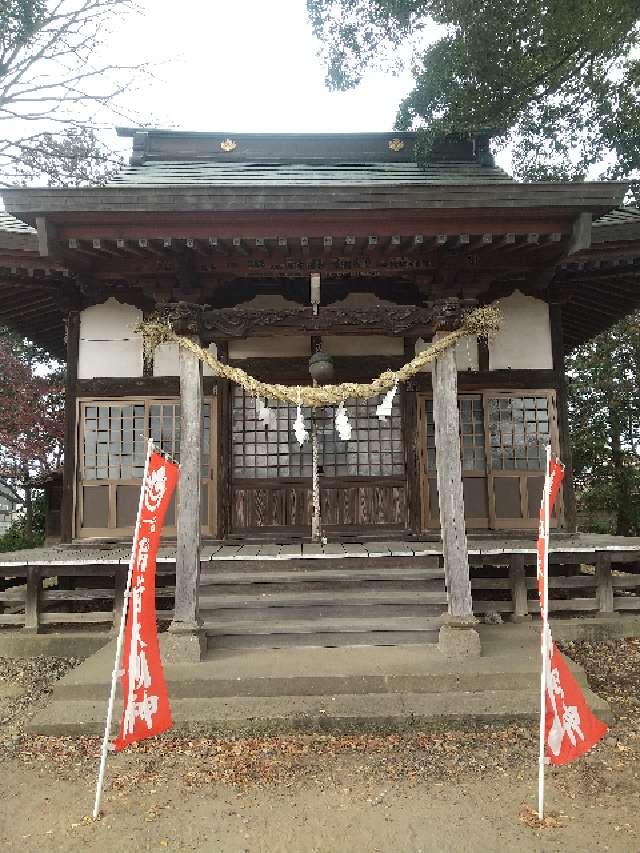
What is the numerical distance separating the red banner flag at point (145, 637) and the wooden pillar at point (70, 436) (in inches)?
184

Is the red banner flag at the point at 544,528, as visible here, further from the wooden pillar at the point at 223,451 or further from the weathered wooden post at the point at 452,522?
the wooden pillar at the point at 223,451

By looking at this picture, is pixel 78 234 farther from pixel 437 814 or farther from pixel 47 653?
pixel 437 814

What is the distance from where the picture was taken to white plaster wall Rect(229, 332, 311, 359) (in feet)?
29.3

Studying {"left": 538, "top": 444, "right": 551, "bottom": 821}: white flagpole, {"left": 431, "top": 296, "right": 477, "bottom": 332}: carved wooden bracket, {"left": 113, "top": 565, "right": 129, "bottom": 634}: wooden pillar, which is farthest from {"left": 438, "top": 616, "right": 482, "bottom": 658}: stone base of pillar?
{"left": 113, "top": 565, "right": 129, "bottom": 634}: wooden pillar

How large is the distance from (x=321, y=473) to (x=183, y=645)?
381 cm

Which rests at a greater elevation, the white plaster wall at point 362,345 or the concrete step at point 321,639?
the white plaster wall at point 362,345

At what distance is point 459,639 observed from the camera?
591 centimetres

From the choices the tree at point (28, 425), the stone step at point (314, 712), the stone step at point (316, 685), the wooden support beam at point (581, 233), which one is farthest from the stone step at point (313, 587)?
the tree at point (28, 425)

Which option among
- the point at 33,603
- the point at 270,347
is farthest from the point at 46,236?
the point at 33,603

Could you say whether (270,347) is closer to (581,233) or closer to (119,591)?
(119,591)

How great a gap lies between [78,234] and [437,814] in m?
6.18

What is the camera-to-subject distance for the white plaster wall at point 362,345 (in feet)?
29.5

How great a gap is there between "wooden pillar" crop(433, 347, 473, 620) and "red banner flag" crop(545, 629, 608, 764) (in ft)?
6.76

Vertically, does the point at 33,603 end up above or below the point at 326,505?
below
